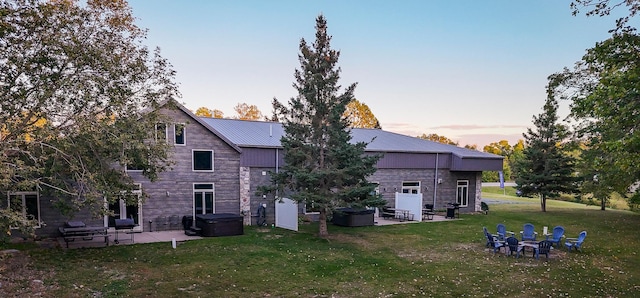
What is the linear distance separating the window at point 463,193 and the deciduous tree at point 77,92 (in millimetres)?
18519

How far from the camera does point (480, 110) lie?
81.6 feet

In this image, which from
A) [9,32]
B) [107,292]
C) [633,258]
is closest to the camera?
[107,292]

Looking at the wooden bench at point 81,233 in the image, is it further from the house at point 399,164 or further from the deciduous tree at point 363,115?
the deciduous tree at point 363,115

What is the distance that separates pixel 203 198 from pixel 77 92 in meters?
7.73

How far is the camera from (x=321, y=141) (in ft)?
46.6

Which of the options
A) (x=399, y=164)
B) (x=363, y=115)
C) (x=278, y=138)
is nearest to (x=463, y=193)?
(x=399, y=164)

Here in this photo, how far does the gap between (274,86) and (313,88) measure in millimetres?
11882

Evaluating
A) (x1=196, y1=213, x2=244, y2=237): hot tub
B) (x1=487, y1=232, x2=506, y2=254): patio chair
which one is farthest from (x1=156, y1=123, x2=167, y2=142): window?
(x1=487, y1=232, x2=506, y2=254): patio chair

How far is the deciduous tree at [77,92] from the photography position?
350 inches

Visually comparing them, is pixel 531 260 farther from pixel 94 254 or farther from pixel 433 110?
pixel 433 110

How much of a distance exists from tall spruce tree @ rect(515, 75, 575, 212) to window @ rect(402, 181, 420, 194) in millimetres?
7305

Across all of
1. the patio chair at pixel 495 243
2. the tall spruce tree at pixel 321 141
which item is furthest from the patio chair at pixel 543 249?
the tall spruce tree at pixel 321 141

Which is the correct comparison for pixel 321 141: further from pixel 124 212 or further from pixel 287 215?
pixel 124 212

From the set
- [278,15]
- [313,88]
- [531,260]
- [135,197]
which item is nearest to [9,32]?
[135,197]
